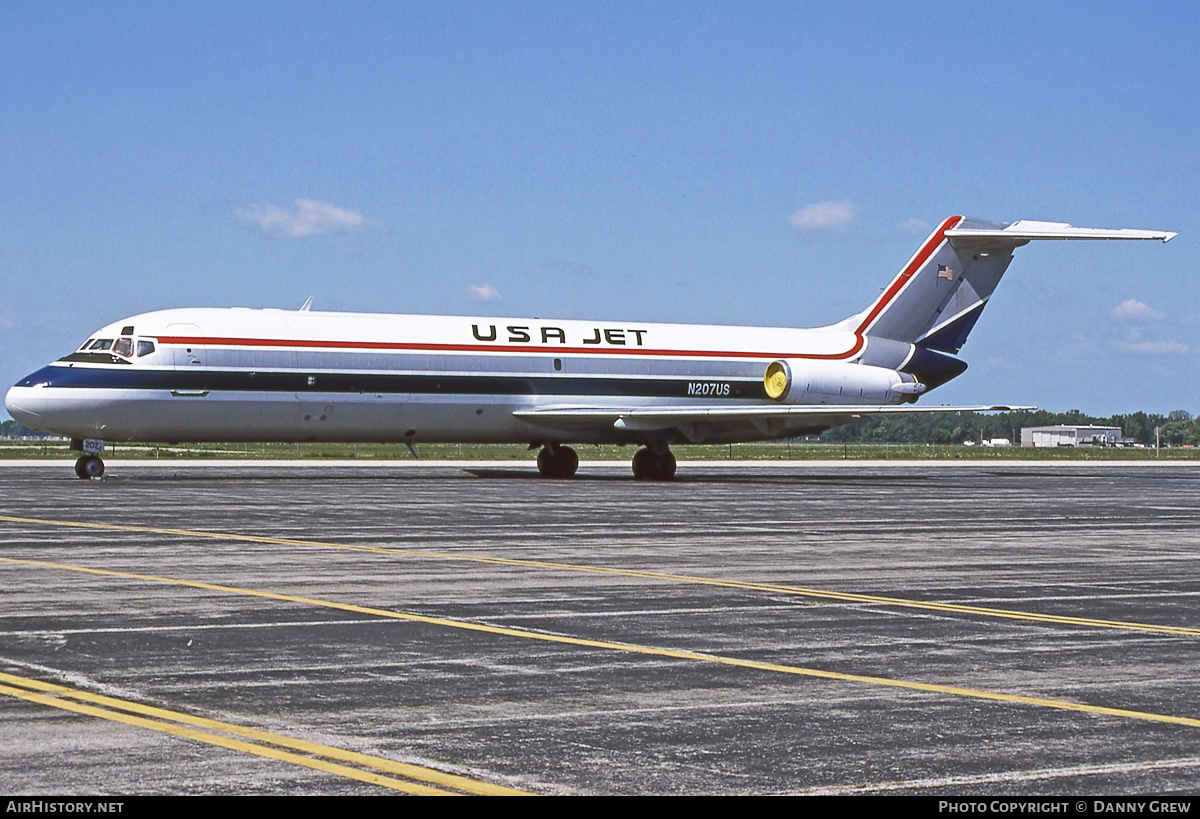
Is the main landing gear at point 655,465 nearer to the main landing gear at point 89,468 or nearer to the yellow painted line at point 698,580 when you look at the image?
the main landing gear at point 89,468

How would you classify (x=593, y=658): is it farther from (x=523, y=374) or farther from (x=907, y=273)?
(x=907, y=273)

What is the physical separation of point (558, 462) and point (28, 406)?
15016mm

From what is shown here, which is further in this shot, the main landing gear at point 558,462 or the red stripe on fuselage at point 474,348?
the main landing gear at point 558,462

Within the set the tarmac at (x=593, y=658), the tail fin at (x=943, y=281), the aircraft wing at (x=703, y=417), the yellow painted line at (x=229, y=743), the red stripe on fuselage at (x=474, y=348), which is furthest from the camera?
the tail fin at (x=943, y=281)

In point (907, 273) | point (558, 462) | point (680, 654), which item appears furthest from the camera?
point (907, 273)

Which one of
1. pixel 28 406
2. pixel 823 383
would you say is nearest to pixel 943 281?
pixel 823 383

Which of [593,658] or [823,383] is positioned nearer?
[593,658]

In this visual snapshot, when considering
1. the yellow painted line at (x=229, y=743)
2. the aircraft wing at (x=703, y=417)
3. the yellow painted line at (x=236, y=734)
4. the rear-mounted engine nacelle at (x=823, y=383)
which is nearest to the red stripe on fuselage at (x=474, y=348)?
the rear-mounted engine nacelle at (x=823, y=383)

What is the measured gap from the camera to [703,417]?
42312 mm

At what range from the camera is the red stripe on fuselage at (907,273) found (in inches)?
1909

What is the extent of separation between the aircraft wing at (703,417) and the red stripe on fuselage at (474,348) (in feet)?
5.55

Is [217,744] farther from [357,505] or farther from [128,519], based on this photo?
[357,505]

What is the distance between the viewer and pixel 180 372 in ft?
124

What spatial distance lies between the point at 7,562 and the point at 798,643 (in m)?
9.54
